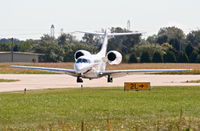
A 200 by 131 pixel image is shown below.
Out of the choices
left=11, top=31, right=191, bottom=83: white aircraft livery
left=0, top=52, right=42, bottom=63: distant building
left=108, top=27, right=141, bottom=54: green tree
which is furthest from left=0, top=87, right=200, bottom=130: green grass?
left=108, top=27, right=141, bottom=54: green tree

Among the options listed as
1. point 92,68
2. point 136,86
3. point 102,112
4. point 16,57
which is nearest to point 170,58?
point 16,57

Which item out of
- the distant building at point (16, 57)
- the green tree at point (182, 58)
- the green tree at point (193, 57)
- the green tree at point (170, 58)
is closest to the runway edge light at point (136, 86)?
the green tree at point (182, 58)

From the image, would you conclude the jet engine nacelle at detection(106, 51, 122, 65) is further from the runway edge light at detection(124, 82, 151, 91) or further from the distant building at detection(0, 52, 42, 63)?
the distant building at detection(0, 52, 42, 63)

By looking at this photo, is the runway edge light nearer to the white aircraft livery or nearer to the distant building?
the white aircraft livery

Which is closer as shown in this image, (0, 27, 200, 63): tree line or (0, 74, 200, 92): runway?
(0, 74, 200, 92): runway

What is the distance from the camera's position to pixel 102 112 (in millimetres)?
26469

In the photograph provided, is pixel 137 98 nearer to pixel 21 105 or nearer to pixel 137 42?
pixel 21 105

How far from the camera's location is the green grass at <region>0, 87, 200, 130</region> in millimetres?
20609

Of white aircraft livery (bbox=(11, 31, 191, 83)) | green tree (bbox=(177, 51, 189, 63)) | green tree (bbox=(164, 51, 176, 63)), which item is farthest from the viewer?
green tree (bbox=(164, 51, 176, 63))

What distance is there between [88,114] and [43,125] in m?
4.86

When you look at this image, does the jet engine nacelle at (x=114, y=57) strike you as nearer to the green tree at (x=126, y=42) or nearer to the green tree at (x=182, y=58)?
the green tree at (x=182, y=58)

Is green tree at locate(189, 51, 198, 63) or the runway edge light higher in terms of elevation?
green tree at locate(189, 51, 198, 63)

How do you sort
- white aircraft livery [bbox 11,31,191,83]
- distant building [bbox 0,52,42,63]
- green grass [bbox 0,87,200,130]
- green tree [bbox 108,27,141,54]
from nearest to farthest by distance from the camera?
green grass [bbox 0,87,200,130] < white aircraft livery [bbox 11,31,191,83] < distant building [bbox 0,52,42,63] < green tree [bbox 108,27,141,54]

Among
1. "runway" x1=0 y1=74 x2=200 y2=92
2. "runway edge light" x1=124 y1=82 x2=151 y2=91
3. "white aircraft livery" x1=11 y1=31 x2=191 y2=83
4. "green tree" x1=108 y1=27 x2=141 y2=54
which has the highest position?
"green tree" x1=108 y1=27 x2=141 y2=54
